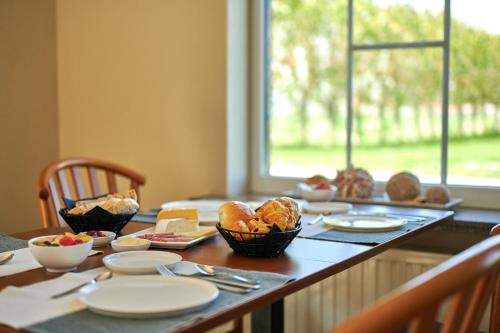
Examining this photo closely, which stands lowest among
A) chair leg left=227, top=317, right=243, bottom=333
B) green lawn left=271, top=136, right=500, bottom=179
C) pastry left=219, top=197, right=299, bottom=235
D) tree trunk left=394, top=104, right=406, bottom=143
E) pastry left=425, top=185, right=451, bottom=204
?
chair leg left=227, top=317, right=243, bottom=333

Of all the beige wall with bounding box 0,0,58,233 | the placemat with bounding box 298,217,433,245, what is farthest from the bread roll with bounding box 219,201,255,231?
the beige wall with bounding box 0,0,58,233

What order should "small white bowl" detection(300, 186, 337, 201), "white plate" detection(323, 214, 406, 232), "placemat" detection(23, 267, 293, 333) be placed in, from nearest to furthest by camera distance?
"placemat" detection(23, 267, 293, 333) → "white plate" detection(323, 214, 406, 232) → "small white bowl" detection(300, 186, 337, 201)

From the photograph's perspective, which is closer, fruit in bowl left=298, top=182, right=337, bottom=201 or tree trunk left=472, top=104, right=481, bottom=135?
fruit in bowl left=298, top=182, right=337, bottom=201

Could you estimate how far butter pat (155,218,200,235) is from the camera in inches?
64.5

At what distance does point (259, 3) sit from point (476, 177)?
114cm

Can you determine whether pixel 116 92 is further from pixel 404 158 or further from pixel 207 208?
pixel 404 158

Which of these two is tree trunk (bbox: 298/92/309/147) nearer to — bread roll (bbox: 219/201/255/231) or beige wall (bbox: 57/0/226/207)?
beige wall (bbox: 57/0/226/207)

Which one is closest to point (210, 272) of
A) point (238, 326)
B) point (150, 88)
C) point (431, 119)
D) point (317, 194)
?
point (238, 326)

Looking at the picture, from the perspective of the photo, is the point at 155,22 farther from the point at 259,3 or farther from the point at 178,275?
the point at 178,275

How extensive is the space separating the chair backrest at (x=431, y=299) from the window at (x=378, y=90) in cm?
170

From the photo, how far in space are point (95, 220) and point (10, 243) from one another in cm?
20

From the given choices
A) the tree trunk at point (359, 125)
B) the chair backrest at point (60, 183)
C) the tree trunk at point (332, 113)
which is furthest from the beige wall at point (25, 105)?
the tree trunk at point (359, 125)

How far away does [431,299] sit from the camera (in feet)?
2.31

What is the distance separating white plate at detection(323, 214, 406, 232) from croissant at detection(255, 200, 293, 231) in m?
0.33
